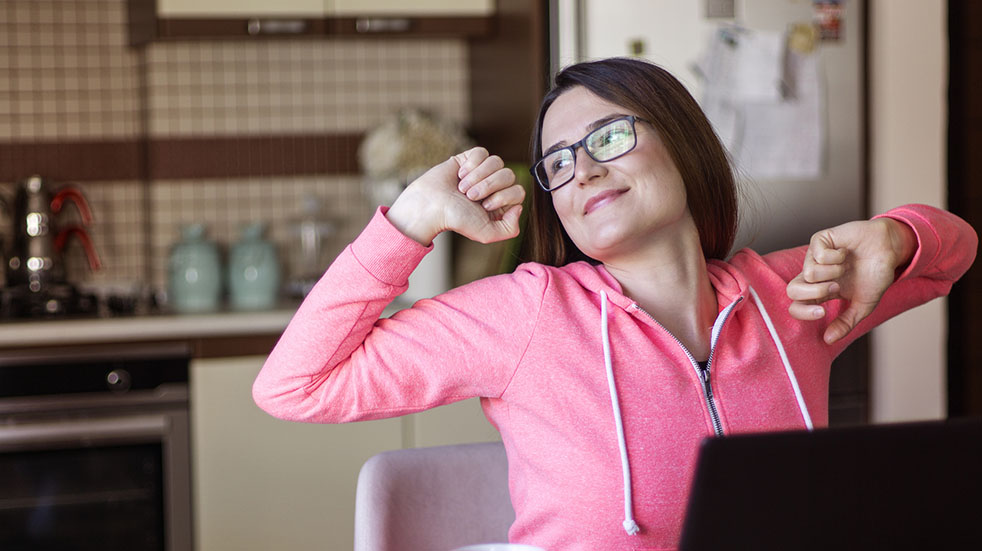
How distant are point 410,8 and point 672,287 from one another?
1.77 meters

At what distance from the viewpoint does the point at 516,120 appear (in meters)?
2.69

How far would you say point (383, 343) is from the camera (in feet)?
3.45

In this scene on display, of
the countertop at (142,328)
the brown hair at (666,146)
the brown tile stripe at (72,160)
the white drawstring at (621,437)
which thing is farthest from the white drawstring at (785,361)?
the brown tile stripe at (72,160)

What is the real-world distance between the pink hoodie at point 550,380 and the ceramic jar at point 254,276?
1.69 m

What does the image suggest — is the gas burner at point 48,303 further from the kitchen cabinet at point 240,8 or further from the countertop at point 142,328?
the kitchen cabinet at point 240,8

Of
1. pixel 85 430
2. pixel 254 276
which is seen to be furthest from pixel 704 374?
pixel 254 276

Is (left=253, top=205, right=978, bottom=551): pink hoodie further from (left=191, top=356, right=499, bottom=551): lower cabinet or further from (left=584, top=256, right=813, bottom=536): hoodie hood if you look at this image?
(left=191, top=356, right=499, bottom=551): lower cabinet

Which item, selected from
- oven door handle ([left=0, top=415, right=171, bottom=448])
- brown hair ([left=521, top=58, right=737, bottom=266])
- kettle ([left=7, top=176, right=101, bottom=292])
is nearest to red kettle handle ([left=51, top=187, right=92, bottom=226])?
kettle ([left=7, top=176, right=101, bottom=292])

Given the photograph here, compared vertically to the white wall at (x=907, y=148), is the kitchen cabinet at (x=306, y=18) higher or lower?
higher

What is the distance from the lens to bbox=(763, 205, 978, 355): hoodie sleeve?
Result: 4.14 ft

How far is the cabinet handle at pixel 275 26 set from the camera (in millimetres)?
2646

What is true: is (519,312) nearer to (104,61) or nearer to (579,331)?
(579,331)

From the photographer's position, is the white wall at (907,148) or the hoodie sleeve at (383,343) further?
the white wall at (907,148)

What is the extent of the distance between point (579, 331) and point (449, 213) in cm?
20
